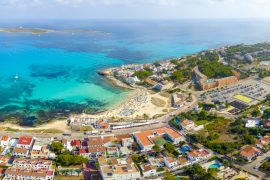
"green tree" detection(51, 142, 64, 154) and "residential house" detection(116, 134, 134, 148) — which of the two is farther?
"residential house" detection(116, 134, 134, 148)

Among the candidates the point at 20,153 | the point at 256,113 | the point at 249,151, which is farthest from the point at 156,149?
the point at 256,113

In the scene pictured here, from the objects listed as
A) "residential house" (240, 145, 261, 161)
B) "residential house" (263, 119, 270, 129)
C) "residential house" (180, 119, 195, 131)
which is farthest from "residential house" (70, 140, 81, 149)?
"residential house" (263, 119, 270, 129)

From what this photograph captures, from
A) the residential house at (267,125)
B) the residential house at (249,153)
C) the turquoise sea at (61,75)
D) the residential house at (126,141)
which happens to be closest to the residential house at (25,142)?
the turquoise sea at (61,75)

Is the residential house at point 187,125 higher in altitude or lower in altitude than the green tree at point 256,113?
lower

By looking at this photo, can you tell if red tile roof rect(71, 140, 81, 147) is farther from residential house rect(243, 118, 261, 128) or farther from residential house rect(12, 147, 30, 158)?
residential house rect(243, 118, 261, 128)

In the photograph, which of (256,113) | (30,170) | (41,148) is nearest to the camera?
Result: (30,170)

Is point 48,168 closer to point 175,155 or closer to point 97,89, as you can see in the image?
point 175,155

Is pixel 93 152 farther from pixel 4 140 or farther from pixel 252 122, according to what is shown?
pixel 252 122

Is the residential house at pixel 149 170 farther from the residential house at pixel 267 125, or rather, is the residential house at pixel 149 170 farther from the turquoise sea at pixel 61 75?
the turquoise sea at pixel 61 75
